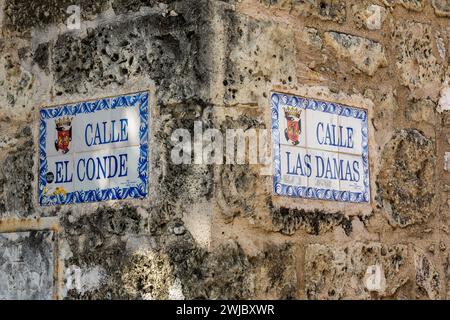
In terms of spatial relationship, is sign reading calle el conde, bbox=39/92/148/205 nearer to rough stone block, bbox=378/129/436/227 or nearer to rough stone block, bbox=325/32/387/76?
rough stone block, bbox=325/32/387/76

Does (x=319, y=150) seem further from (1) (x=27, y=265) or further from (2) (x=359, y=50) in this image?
(1) (x=27, y=265)

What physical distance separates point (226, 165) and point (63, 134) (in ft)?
2.20

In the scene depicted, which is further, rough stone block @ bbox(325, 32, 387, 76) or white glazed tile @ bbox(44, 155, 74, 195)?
rough stone block @ bbox(325, 32, 387, 76)

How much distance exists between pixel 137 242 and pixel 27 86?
0.82 metres

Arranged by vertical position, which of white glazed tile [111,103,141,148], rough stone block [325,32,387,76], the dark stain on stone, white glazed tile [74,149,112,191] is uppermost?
rough stone block [325,32,387,76]

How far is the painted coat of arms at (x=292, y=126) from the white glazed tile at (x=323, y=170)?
0.26 ft

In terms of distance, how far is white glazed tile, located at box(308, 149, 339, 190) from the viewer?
382 centimetres

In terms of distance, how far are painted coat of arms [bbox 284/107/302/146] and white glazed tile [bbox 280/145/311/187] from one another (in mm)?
33

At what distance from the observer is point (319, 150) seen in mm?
3855

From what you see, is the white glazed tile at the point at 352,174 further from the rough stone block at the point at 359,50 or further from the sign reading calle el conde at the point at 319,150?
the rough stone block at the point at 359,50

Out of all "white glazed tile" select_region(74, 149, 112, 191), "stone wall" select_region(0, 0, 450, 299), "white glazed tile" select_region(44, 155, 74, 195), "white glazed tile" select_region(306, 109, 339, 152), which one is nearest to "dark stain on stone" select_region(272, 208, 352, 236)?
"stone wall" select_region(0, 0, 450, 299)

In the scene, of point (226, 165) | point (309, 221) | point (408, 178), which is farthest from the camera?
point (408, 178)

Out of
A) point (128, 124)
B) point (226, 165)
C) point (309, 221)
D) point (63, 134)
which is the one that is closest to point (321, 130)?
point (309, 221)

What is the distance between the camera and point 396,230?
162 inches
